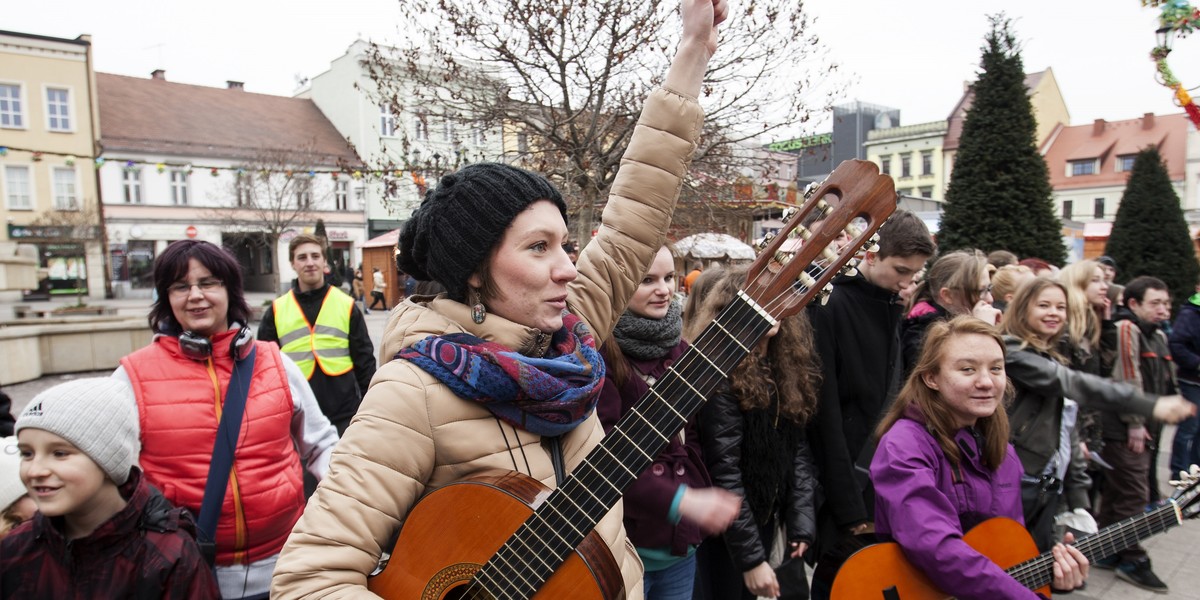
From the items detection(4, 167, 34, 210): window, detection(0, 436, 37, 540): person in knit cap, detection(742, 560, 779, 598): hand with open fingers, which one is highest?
detection(4, 167, 34, 210): window

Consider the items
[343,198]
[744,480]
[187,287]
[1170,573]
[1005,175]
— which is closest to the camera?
[187,287]

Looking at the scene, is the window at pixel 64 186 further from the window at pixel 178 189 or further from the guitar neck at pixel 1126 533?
the guitar neck at pixel 1126 533

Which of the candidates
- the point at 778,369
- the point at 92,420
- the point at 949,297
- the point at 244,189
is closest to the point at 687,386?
the point at 778,369

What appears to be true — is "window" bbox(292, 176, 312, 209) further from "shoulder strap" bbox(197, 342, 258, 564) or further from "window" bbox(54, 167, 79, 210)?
"shoulder strap" bbox(197, 342, 258, 564)

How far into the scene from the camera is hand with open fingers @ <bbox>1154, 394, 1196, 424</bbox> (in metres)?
2.21

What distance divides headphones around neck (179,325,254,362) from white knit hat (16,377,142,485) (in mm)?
397

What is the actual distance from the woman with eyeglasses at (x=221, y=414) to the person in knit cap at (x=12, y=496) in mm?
472

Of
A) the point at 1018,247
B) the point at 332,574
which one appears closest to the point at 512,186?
the point at 332,574

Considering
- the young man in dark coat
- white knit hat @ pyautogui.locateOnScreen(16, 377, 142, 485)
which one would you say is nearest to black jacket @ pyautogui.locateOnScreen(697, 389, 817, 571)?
the young man in dark coat

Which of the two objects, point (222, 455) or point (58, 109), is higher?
point (58, 109)

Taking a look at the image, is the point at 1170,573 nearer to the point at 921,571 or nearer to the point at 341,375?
the point at 921,571

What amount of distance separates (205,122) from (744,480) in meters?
40.7

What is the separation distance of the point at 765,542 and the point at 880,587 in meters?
0.61

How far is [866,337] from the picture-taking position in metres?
3.50
